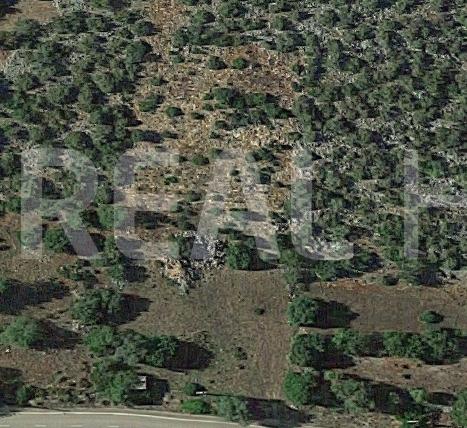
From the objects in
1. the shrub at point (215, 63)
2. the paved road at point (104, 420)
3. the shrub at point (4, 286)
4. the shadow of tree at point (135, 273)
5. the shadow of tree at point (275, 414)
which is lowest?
the paved road at point (104, 420)

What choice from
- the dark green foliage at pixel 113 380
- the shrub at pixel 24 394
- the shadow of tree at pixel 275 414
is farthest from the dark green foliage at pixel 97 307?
the shadow of tree at pixel 275 414

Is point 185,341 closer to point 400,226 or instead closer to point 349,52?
point 400,226

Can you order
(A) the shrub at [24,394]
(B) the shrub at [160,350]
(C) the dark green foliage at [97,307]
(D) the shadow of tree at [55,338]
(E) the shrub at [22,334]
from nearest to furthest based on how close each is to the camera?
(A) the shrub at [24,394], (B) the shrub at [160,350], (E) the shrub at [22,334], (D) the shadow of tree at [55,338], (C) the dark green foliage at [97,307]

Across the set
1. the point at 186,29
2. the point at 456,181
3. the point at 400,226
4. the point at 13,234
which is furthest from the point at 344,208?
the point at 13,234

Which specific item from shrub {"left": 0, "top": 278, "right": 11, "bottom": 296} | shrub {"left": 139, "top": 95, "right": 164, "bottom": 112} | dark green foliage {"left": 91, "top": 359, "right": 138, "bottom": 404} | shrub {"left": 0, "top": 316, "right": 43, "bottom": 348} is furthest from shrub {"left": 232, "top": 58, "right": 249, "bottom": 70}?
shrub {"left": 0, "top": 316, "right": 43, "bottom": 348}

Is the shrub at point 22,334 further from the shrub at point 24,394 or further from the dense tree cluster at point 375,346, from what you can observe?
the dense tree cluster at point 375,346

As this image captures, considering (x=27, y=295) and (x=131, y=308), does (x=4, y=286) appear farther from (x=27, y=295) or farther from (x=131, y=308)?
(x=131, y=308)

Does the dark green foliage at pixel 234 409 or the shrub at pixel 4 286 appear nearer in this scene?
the dark green foliage at pixel 234 409

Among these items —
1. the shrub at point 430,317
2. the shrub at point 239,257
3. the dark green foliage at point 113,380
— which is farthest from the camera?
the shrub at point 239,257
